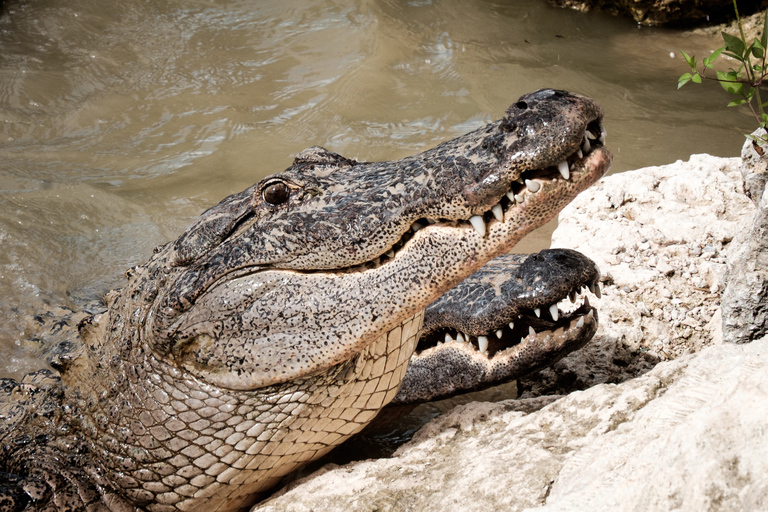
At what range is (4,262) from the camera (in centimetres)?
419

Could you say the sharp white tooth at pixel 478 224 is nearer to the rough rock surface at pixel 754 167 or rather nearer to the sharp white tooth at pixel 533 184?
the sharp white tooth at pixel 533 184

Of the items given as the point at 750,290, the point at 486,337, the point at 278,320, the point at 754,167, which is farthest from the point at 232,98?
the point at 750,290

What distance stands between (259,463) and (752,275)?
6.13 ft

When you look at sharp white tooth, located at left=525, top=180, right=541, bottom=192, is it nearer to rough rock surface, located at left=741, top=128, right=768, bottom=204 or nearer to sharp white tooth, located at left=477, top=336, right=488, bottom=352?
sharp white tooth, located at left=477, top=336, right=488, bottom=352

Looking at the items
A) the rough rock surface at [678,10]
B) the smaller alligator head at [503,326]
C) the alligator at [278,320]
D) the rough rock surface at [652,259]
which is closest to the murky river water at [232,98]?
the rough rock surface at [678,10]

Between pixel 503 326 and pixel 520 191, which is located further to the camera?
pixel 503 326

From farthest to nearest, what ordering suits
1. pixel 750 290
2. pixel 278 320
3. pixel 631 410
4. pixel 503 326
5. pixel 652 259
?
1. pixel 652 259
2. pixel 503 326
3. pixel 278 320
4. pixel 750 290
5. pixel 631 410

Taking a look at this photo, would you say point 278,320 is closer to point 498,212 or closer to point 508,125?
point 498,212

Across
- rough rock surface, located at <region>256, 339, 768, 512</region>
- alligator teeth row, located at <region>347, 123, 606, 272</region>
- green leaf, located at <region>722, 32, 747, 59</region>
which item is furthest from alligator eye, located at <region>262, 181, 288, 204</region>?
green leaf, located at <region>722, 32, 747, 59</region>

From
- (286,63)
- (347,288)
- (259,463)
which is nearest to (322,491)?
Answer: (259,463)

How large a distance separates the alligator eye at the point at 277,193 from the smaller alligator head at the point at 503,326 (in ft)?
3.23

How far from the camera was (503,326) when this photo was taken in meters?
2.78

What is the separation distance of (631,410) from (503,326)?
3.24 ft

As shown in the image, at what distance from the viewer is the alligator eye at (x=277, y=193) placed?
2.35 metres
